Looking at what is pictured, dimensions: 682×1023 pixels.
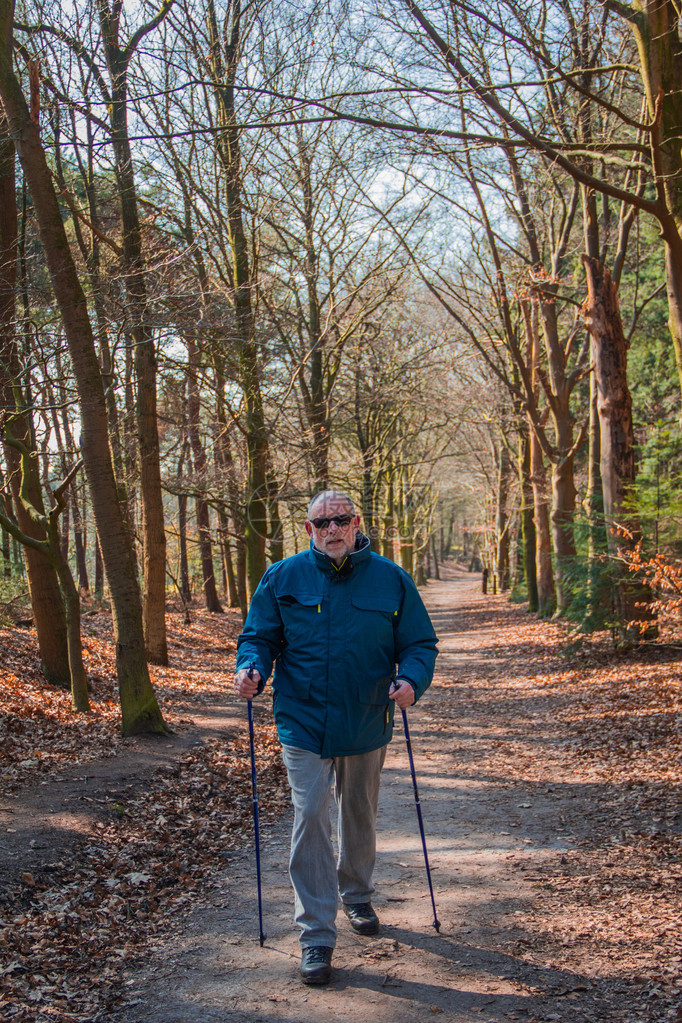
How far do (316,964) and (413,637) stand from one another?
5.33ft

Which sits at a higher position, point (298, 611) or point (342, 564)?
point (342, 564)

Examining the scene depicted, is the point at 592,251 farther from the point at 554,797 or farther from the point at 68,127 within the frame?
the point at 554,797

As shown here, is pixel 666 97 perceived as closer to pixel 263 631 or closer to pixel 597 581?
pixel 263 631

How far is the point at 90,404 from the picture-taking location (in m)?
9.22

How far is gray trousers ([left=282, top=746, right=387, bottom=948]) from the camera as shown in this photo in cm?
409

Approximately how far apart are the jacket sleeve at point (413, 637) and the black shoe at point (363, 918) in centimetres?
119

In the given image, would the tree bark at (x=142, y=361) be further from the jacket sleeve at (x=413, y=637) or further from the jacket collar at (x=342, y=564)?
the jacket sleeve at (x=413, y=637)

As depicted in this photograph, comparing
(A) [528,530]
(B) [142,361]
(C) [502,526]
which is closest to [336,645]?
(B) [142,361]

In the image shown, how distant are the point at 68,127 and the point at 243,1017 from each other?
10.7 m

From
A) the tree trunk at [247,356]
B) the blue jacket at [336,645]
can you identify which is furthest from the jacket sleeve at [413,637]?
the tree trunk at [247,356]

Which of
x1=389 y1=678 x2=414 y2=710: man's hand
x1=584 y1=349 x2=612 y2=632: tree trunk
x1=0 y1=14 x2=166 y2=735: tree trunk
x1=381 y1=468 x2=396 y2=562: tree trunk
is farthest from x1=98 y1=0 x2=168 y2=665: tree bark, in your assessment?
x1=381 y1=468 x2=396 y2=562: tree trunk

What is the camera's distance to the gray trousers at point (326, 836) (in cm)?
409

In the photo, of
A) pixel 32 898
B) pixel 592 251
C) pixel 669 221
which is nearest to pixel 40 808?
pixel 32 898

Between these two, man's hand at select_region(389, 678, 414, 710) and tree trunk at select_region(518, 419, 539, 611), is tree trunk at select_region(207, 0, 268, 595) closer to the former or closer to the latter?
man's hand at select_region(389, 678, 414, 710)
